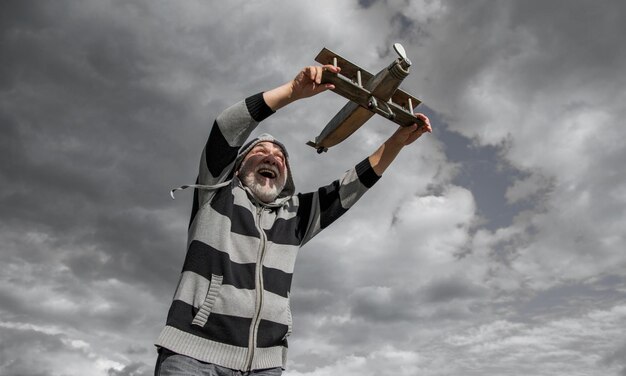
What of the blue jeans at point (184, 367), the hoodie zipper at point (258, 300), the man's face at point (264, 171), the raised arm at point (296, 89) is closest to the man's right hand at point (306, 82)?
the raised arm at point (296, 89)

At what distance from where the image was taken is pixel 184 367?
370cm

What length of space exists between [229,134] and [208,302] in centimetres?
163

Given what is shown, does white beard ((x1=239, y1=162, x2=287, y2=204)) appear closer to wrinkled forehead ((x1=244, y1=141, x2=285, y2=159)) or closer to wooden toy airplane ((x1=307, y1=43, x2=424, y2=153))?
wrinkled forehead ((x1=244, y1=141, x2=285, y2=159))

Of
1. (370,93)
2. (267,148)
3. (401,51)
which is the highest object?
(401,51)

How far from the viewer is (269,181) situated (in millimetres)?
5086

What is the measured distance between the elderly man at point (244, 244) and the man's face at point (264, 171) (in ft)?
0.04

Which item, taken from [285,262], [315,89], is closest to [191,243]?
[285,262]

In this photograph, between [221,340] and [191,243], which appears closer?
[221,340]

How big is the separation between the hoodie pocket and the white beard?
1164mm

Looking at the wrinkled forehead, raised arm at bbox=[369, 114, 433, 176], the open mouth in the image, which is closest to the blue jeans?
the open mouth

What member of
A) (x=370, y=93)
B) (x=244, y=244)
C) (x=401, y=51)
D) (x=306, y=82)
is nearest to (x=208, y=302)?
(x=244, y=244)

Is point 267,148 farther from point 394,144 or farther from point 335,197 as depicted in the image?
point 394,144

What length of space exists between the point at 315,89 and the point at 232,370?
2.86m

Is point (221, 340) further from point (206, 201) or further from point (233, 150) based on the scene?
point (233, 150)
